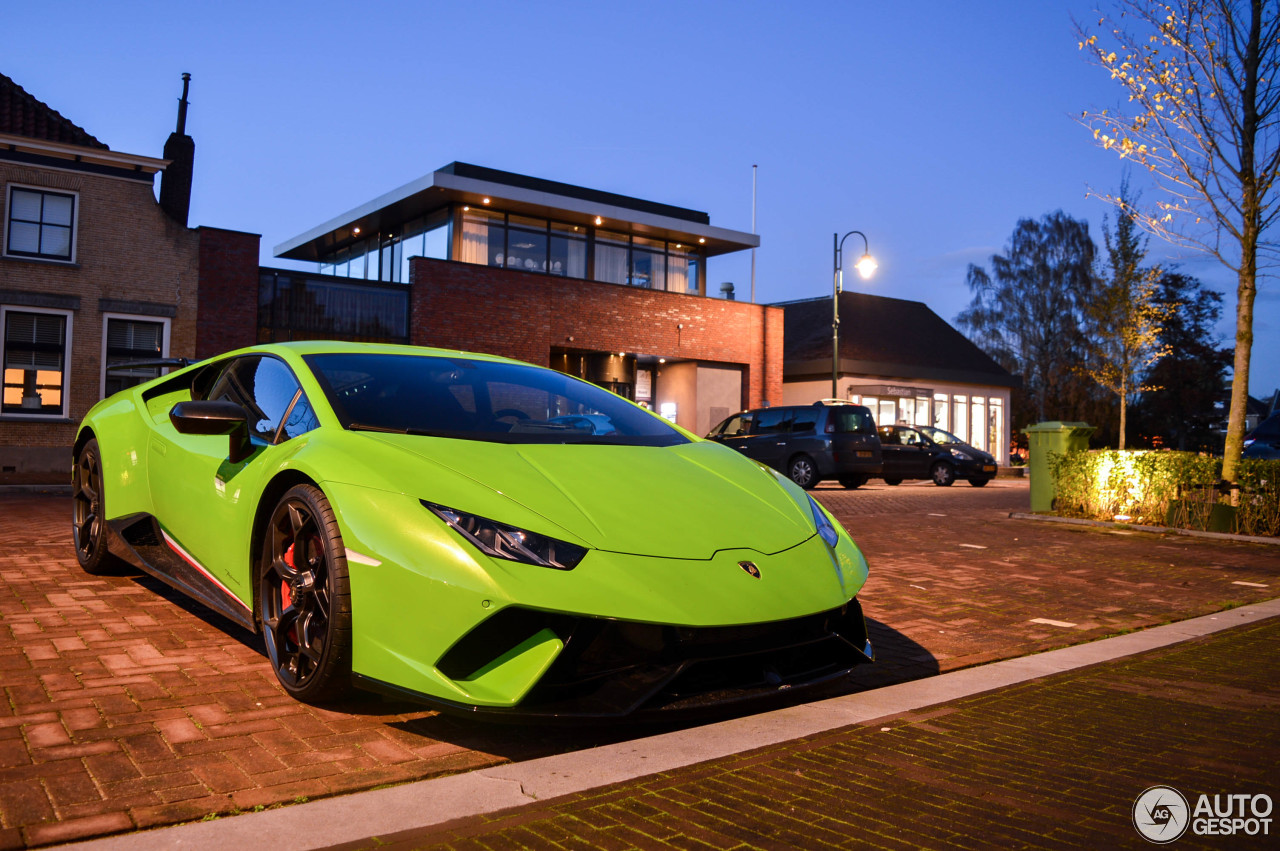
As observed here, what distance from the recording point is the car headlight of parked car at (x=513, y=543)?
2924mm

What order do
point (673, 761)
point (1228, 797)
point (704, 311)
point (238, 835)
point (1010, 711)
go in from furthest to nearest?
1. point (704, 311)
2. point (1010, 711)
3. point (673, 761)
4. point (1228, 797)
5. point (238, 835)

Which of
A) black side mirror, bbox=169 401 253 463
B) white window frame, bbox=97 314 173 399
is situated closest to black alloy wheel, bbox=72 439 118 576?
black side mirror, bbox=169 401 253 463

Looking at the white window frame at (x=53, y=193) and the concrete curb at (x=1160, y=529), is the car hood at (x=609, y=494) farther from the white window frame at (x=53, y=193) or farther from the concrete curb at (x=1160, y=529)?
the white window frame at (x=53, y=193)

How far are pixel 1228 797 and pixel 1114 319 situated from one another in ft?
107

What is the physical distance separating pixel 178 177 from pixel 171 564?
2075 cm

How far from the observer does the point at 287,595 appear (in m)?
3.58

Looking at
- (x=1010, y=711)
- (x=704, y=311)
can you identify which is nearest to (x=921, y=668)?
(x=1010, y=711)

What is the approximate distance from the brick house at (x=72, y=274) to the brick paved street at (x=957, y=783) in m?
19.8

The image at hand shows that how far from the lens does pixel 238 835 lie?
2352 millimetres

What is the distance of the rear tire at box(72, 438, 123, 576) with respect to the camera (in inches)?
223

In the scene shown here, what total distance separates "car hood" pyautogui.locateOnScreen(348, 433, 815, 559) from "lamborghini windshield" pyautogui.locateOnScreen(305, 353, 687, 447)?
0.17 m

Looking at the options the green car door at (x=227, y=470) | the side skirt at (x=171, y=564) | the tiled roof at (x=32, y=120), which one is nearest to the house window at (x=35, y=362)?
the tiled roof at (x=32, y=120)

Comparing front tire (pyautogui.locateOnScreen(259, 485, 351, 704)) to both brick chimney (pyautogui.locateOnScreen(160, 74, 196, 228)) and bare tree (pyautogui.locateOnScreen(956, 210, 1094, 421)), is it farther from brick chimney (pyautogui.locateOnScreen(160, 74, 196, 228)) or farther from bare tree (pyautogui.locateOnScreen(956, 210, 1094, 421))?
bare tree (pyautogui.locateOnScreen(956, 210, 1094, 421))

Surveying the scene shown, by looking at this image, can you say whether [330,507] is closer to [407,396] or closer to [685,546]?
[407,396]
